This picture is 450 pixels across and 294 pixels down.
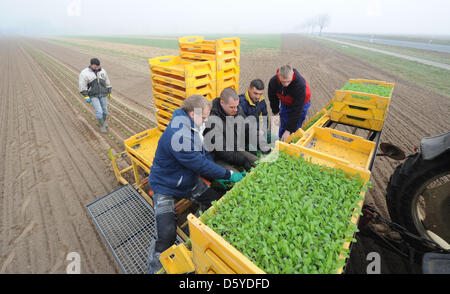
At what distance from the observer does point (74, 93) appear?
37.2 ft

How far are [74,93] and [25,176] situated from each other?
7.91m

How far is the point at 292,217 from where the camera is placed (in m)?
1.91

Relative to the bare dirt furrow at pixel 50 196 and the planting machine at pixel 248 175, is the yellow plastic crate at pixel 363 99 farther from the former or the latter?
the bare dirt furrow at pixel 50 196

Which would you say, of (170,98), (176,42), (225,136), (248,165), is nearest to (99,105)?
(170,98)

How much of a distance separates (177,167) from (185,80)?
165 cm

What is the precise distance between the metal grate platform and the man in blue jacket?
18.8 inches

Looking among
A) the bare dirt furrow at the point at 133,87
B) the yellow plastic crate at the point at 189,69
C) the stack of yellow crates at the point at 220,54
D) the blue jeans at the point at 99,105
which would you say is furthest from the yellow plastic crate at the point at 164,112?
the bare dirt furrow at the point at 133,87

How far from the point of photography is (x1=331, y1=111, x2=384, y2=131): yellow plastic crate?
151 inches

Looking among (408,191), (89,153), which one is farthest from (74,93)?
(408,191)

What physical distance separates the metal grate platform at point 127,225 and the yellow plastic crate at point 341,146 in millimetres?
2603

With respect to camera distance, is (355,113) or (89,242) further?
(355,113)

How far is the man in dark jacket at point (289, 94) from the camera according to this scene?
4.50 metres

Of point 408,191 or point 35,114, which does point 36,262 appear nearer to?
point 408,191

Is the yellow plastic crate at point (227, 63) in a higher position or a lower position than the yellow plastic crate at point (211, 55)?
lower
